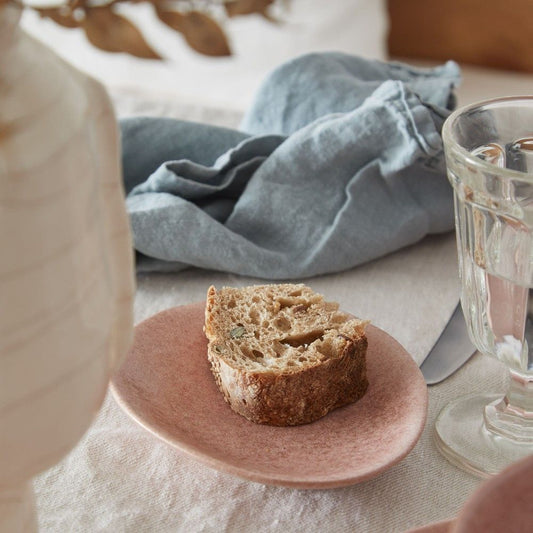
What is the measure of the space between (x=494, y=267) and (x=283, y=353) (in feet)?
0.52

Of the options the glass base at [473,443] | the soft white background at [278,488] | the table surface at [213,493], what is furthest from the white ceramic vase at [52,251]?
the glass base at [473,443]

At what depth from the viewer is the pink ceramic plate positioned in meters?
0.51

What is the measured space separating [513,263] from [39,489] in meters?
0.33

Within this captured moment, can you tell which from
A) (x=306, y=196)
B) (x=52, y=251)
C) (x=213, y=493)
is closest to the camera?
(x=52, y=251)

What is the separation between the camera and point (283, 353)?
0.61 meters

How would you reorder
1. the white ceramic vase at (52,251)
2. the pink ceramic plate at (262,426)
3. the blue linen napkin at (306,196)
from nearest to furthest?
the white ceramic vase at (52,251)
the pink ceramic plate at (262,426)
the blue linen napkin at (306,196)

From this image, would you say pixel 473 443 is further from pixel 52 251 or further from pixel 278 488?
pixel 52 251

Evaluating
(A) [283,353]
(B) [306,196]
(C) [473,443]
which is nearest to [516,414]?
(C) [473,443]

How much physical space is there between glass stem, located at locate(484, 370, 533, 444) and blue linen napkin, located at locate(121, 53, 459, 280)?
0.27m

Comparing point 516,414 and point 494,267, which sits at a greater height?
point 494,267

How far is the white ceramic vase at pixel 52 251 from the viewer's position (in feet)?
0.96

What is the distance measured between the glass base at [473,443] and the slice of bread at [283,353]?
66 millimetres

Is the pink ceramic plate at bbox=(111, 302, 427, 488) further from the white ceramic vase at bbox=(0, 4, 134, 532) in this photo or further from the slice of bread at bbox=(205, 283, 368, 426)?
the white ceramic vase at bbox=(0, 4, 134, 532)

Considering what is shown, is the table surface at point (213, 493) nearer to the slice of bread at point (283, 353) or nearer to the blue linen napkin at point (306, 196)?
the slice of bread at point (283, 353)
